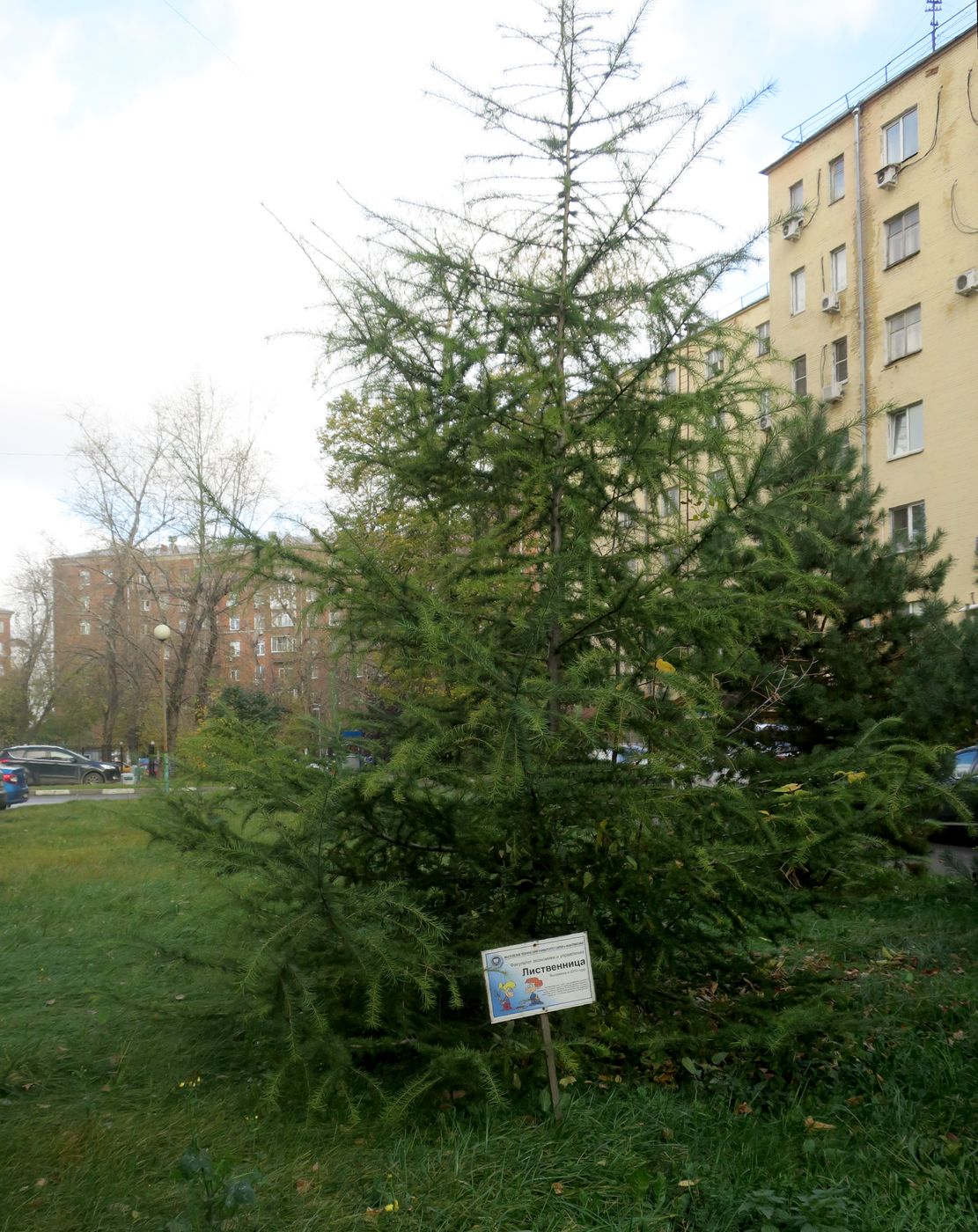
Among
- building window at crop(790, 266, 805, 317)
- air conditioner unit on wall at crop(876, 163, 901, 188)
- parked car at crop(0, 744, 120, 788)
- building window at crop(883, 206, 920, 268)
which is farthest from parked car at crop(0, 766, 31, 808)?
air conditioner unit on wall at crop(876, 163, 901, 188)

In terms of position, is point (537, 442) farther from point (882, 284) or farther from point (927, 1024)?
point (882, 284)

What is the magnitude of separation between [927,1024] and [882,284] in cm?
2280

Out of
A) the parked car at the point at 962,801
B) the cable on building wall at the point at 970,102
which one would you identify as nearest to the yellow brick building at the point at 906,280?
the cable on building wall at the point at 970,102

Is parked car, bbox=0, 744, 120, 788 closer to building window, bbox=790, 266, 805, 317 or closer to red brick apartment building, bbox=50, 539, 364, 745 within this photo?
red brick apartment building, bbox=50, 539, 364, 745

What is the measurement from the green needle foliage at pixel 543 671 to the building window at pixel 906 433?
64.9 feet

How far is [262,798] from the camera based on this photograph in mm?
4266

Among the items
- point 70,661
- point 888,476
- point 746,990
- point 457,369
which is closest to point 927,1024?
point 746,990

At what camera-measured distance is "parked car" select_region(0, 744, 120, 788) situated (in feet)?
124

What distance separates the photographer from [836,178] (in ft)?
86.0

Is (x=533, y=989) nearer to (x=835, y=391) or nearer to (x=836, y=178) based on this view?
(x=835, y=391)

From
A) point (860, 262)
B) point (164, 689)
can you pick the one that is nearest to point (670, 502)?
point (860, 262)

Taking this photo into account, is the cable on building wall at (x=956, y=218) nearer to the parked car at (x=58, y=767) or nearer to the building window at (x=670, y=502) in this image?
the building window at (x=670, y=502)

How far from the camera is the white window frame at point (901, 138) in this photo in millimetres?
23641

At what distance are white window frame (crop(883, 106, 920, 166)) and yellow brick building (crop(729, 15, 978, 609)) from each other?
0.11 feet
